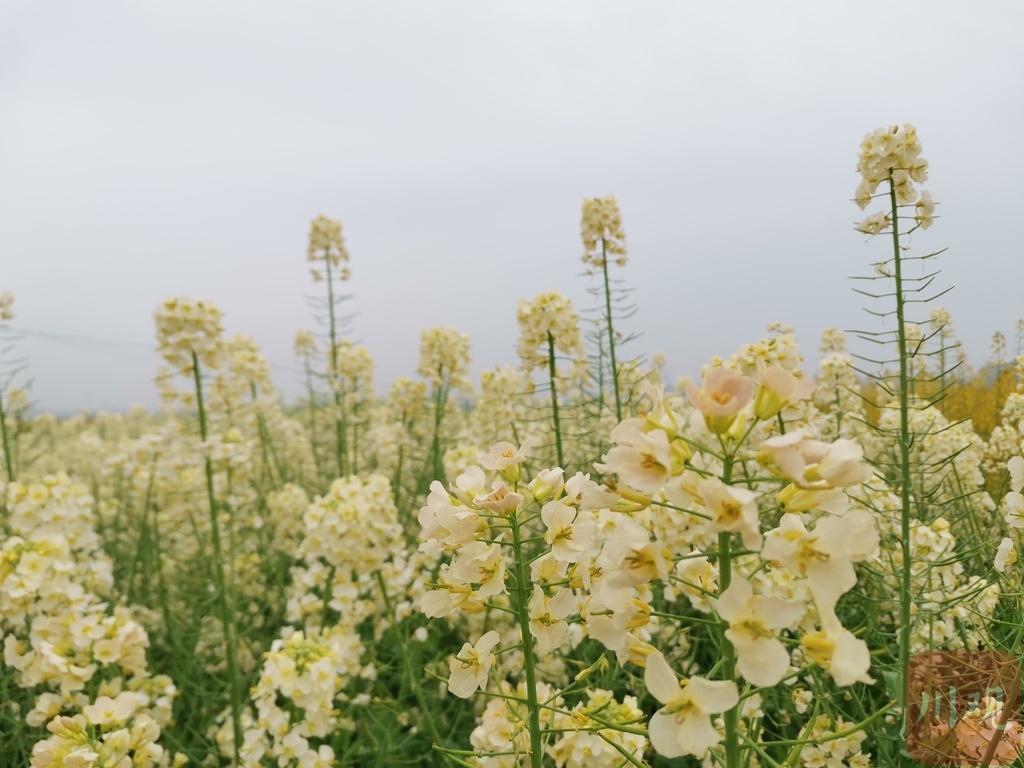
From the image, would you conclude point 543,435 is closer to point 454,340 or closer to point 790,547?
point 454,340

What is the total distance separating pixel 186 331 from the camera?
3.19 meters

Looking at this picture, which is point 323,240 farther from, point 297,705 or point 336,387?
point 297,705

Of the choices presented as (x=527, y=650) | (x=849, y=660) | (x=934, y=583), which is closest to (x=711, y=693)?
(x=849, y=660)

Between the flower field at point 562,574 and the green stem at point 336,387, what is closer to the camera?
the flower field at point 562,574

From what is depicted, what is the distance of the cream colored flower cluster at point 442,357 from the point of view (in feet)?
16.6

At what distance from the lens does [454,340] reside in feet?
16.8

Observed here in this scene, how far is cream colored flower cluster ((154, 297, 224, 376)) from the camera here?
10.4 ft

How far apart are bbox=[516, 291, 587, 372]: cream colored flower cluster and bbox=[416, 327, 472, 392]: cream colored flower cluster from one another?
152 cm

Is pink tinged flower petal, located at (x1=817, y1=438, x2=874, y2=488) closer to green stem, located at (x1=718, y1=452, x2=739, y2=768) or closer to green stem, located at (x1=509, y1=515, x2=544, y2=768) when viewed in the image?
green stem, located at (x1=718, y1=452, x2=739, y2=768)

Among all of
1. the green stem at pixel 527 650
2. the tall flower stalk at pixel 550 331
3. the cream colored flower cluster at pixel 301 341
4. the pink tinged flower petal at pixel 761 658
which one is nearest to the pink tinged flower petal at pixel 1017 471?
the pink tinged flower petal at pixel 761 658

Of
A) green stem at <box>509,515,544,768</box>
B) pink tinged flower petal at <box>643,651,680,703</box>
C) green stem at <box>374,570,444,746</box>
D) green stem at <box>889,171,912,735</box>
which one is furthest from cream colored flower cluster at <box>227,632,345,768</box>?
pink tinged flower petal at <box>643,651,680,703</box>

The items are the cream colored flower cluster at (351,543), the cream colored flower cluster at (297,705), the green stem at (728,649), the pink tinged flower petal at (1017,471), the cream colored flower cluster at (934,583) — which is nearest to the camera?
the green stem at (728,649)

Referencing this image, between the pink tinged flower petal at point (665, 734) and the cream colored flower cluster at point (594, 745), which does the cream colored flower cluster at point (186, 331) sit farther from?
the pink tinged flower petal at point (665, 734)

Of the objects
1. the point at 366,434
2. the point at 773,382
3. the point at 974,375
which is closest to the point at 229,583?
the point at 366,434
